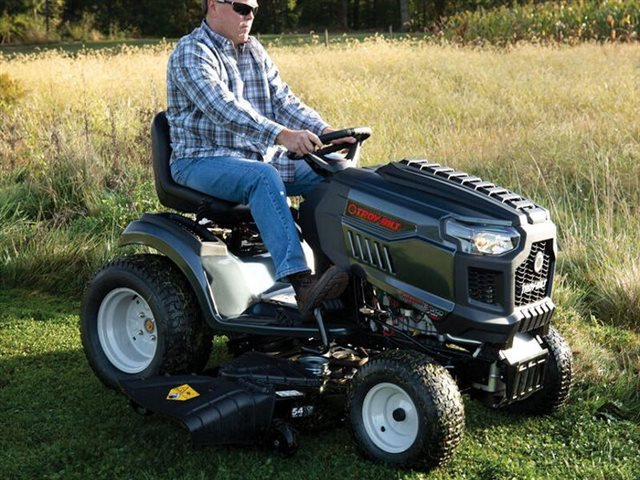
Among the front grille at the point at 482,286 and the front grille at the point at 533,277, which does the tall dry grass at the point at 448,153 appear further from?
the front grille at the point at 482,286

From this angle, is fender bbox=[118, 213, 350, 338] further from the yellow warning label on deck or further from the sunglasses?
the sunglasses

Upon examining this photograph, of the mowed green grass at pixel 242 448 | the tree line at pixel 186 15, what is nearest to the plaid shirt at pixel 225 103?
the mowed green grass at pixel 242 448

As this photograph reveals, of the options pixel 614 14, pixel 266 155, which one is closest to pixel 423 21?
pixel 614 14

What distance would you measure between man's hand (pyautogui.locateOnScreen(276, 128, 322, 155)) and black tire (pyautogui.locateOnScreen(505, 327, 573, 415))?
1.17m

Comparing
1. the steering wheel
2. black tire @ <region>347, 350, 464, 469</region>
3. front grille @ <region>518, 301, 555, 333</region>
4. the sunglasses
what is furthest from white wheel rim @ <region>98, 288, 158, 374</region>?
front grille @ <region>518, 301, 555, 333</region>

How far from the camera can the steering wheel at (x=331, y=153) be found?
3664 mm

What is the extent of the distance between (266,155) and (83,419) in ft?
4.50

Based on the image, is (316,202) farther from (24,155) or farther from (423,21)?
(423,21)

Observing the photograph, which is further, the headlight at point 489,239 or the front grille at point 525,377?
the front grille at point 525,377

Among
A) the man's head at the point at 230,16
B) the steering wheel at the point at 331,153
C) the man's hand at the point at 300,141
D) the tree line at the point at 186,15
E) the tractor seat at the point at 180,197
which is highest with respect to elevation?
the man's head at the point at 230,16

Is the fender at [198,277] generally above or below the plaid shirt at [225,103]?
below

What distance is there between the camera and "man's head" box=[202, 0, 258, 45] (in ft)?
12.8

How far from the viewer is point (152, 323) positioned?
404 cm

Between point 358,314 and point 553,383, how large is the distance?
83cm
